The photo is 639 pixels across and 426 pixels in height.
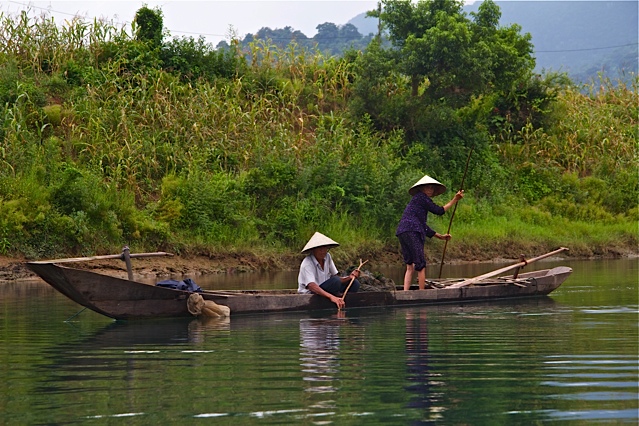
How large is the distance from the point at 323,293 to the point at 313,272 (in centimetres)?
32

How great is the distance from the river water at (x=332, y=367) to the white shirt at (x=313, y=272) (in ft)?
1.47

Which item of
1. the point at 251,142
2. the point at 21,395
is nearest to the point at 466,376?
the point at 21,395

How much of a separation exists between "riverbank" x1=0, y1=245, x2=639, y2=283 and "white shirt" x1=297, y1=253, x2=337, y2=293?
253 inches

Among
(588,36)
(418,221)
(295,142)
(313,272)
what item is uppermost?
(588,36)

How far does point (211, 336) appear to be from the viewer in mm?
10258

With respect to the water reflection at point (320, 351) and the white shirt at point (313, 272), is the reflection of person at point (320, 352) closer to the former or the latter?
the water reflection at point (320, 351)

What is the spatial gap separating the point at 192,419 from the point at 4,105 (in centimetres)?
1759

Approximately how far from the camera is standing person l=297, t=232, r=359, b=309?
12156 mm

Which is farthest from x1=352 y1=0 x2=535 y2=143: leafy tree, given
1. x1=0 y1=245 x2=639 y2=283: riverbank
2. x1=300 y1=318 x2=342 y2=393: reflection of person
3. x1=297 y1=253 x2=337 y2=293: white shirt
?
x1=300 y1=318 x2=342 y2=393: reflection of person

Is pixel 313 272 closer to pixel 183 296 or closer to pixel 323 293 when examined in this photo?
pixel 323 293

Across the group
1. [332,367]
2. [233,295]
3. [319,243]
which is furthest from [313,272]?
[332,367]

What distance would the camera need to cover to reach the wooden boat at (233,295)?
1083cm

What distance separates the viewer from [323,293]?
12.2 metres

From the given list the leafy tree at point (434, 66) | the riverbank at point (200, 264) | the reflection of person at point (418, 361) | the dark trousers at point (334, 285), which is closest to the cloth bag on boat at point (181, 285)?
the dark trousers at point (334, 285)
